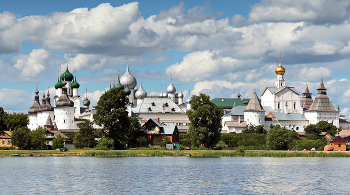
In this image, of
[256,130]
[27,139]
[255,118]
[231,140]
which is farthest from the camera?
[255,118]

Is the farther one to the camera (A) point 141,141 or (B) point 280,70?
(B) point 280,70

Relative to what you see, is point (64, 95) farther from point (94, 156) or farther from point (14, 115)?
point (94, 156)

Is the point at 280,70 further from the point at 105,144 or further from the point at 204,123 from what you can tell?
the point at 105,144

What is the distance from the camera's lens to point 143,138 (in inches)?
3049

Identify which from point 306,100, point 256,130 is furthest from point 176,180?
point 306,100

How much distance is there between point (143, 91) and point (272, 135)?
217ft

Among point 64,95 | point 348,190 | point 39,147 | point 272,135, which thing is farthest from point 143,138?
point 348,190

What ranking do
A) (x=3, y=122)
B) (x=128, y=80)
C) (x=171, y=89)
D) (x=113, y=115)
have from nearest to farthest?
(x=113, y=115), (x=3, y=122), (x=128, y=80), (x=171, y=89)

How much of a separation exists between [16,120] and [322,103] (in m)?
61.4

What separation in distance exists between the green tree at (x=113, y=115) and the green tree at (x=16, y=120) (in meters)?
27.2

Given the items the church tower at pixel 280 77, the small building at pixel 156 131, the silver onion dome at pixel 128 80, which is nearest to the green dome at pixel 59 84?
the silver onion dome at pixel 128 80

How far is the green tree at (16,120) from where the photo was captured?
9144 centimetres

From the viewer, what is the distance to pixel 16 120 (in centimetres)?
9225

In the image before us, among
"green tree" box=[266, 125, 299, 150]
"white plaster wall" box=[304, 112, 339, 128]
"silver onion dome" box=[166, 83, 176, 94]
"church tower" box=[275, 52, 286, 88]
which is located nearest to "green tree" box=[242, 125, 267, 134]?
"white plaster wall" box=[304, 112, 339, 128]
